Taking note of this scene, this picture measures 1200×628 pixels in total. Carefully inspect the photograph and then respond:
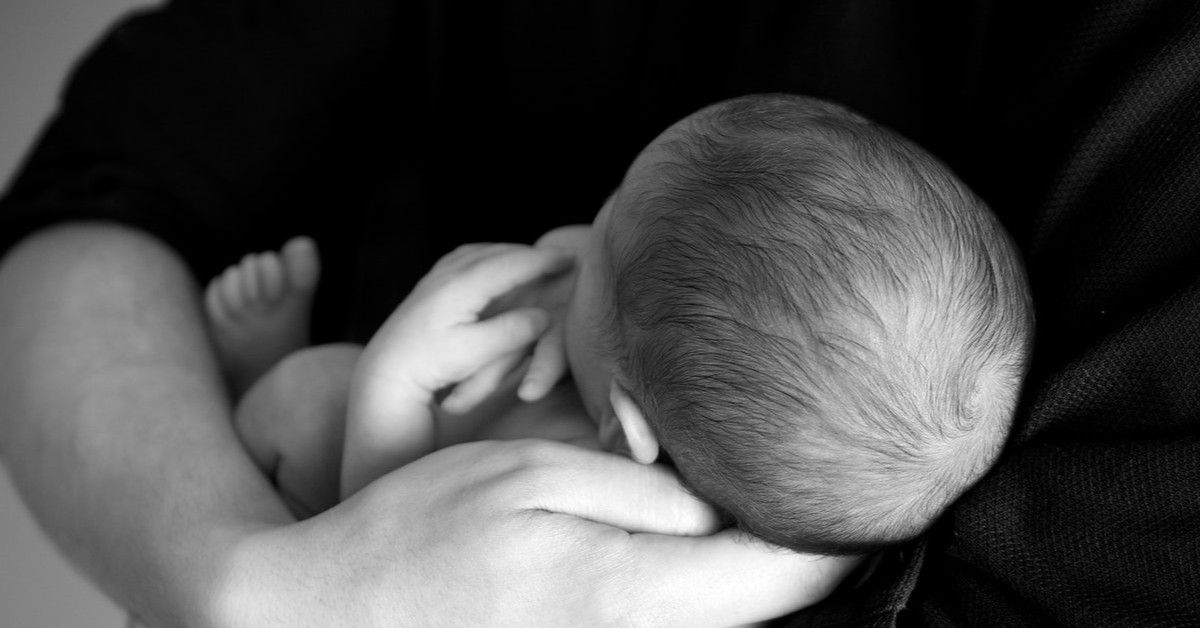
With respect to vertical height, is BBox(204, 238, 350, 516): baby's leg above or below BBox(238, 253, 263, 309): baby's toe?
below

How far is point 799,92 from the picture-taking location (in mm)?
844

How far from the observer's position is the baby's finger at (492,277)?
837mm

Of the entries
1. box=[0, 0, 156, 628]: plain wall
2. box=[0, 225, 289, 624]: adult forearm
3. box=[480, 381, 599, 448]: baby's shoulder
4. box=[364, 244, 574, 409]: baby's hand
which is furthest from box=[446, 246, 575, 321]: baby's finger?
box=[0, 0, 156, 628]: plain wall

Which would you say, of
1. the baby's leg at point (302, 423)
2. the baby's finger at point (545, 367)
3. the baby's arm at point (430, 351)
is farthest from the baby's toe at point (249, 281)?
the baby's finger at point (545, 367)

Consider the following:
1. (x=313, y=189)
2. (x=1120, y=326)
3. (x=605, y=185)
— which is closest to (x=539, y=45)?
(x=605, y=185)

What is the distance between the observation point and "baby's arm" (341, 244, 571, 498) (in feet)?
2.75

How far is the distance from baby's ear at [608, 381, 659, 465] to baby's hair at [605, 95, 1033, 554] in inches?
0.7

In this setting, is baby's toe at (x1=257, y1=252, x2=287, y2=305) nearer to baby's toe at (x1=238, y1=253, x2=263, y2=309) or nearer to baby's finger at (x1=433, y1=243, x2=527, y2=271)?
baby's toe at (x1=238, y1=253, x2=263, y2=309)

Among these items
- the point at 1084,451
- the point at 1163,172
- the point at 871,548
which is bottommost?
the point at 871,548

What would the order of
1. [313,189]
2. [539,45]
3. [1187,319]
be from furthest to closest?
[313,189], [539,45], [1187,319]

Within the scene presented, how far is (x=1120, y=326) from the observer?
628 mm

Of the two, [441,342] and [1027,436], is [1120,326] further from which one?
[441,342]

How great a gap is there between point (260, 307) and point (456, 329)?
34 centimetres

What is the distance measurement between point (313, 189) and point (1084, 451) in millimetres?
798
